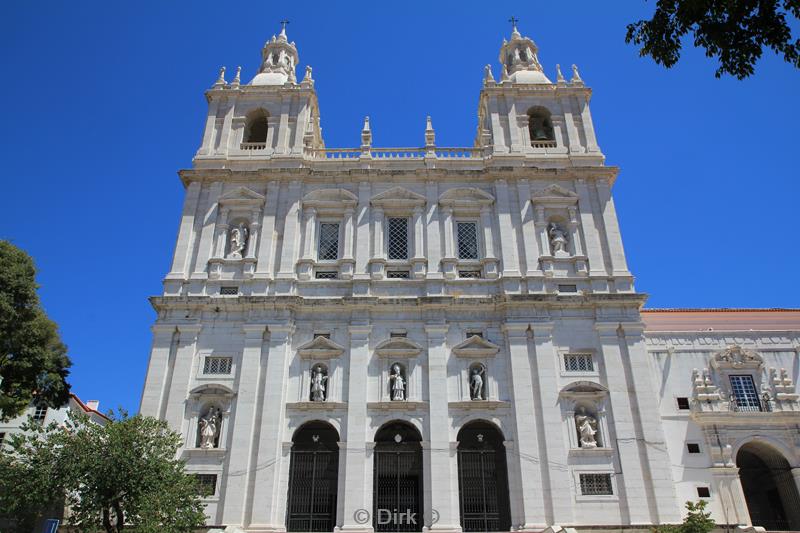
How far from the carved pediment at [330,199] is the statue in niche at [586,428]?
13.7 metres

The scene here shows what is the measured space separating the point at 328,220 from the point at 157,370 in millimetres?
10027

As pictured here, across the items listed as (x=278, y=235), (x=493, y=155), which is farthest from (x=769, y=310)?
→ (x=278, y=235)

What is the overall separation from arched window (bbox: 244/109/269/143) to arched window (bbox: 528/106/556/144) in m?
14.1

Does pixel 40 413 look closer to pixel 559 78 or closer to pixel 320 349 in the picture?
pixel 320 349

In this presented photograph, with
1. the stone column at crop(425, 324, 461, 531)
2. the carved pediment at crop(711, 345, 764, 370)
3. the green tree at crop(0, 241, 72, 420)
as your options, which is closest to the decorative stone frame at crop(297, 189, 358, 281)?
the stone column at crop(425, 324, 461, 531)

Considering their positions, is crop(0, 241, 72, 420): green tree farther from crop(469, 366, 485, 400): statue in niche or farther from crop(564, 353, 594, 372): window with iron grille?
crop(564, 353, 594, 372): window with iron grille

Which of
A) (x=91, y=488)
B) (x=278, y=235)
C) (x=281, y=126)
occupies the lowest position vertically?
(x=91, y=488)

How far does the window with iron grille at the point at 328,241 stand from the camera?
2870 cm

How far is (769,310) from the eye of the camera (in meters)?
30.6

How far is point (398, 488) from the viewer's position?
77.6ft

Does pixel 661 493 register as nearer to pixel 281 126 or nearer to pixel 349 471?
pixel 349 471

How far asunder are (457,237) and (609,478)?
12056mm

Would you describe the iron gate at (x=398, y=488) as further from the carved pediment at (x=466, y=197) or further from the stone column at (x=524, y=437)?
the carved pediment at (x=466, y=197)

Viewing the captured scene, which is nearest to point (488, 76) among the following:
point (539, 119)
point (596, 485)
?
point (539, 119)
